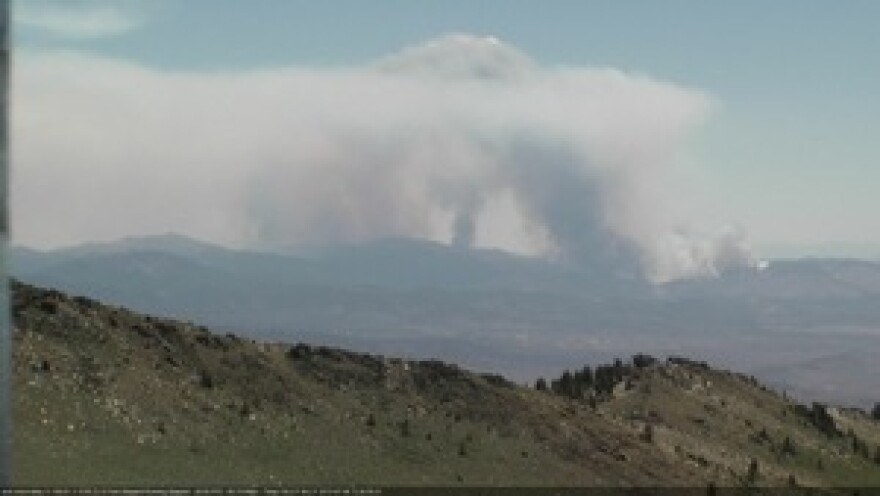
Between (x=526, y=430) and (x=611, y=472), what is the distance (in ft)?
20.6

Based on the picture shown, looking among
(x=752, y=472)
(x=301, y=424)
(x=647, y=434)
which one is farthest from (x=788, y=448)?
(x=301, y=424)

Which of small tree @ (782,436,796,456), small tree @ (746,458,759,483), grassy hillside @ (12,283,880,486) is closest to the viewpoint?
grassy hillside @ (12,283,880,486)

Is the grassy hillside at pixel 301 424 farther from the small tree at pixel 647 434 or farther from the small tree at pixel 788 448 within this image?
the small tree at pixel 788 448

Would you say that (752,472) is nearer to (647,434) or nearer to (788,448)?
(647,434)

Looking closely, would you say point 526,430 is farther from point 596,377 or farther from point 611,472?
point 596,377

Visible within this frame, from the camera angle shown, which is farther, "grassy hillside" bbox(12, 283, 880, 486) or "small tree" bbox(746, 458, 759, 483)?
"small tree" bbox(746, 458, 759, 483)

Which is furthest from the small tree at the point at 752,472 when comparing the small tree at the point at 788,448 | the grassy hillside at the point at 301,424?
the small tree at the point at 788,448

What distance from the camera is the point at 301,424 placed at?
219 feet

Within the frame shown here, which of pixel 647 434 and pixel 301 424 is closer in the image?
pixel 301 424

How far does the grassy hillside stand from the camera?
2138 inches

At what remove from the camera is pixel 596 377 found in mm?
119125

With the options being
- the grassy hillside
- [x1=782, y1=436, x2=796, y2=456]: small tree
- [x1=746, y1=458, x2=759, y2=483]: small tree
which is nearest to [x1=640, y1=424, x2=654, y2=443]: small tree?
the grassy hillside

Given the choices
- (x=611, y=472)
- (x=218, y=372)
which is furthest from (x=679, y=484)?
(x=218, y=372)

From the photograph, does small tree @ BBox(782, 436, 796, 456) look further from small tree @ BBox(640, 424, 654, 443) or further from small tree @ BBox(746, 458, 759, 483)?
small tree @ BBox(640, 424, 654, 443)
